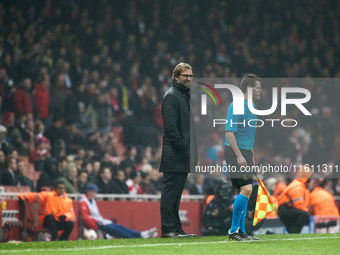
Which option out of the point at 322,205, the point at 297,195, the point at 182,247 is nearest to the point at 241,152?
the point at 182,247

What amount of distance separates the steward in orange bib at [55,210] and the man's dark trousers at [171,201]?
11.0ft

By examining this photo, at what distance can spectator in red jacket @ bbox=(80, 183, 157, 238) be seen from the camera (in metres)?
9.79

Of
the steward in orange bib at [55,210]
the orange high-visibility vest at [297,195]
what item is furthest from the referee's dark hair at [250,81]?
the orange high-visibility vest at [297,195]

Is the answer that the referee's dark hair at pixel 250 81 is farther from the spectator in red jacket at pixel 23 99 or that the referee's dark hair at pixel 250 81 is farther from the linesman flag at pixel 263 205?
the spectator in red jacket at pixel 23 99

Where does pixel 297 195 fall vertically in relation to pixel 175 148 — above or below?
below

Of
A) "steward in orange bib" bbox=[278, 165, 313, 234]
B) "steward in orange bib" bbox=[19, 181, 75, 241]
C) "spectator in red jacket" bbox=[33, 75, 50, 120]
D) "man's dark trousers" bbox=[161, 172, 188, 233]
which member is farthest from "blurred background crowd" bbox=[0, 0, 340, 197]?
"man's dark trousers" bbox=[161, 172, 188, 233]

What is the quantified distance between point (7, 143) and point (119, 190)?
2351 mm

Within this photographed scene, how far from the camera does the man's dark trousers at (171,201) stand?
640cm

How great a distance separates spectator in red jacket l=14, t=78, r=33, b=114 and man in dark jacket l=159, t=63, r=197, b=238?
20.3 ft

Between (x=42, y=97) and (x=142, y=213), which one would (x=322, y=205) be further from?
(x=42, y=97)

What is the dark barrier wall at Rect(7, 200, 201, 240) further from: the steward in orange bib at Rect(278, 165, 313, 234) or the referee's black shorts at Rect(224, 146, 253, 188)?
the referee's black shorts at Rect(224, 146, 253, 188)

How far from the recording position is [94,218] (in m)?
9.87

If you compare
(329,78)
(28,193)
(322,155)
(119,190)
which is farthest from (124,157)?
(329,78)

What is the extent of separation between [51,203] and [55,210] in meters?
0.14
